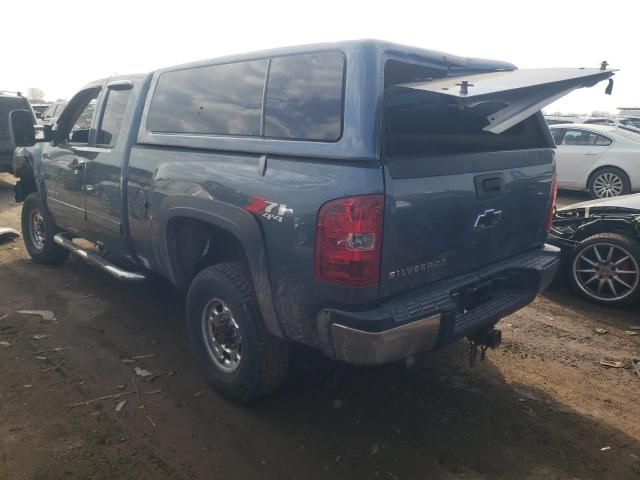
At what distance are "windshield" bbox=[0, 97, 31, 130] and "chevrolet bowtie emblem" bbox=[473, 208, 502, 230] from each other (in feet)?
36.4

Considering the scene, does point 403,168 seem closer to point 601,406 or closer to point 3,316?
point 601,406

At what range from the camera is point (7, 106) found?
1091 cm

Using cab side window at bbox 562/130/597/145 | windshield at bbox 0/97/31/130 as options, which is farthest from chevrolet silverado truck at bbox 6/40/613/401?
windshield at bbox 0/97/31/130

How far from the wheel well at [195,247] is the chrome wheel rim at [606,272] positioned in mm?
3510

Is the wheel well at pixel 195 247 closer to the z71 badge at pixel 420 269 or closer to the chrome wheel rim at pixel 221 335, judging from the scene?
the chrome wheel rim at pixel 221 335

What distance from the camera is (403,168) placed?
246 centimetres

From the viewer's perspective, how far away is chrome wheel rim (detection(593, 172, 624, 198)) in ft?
33.1

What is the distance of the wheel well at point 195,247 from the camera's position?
3.34m

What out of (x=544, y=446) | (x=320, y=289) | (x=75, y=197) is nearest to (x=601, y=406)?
(x=544, y=446)

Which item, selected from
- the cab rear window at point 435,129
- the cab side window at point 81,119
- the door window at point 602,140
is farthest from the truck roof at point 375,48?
the door window at point 602,140

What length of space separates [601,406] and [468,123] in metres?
2.01

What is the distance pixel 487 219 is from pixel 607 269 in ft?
8.52

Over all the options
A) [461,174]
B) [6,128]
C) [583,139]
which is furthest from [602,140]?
[6,128]

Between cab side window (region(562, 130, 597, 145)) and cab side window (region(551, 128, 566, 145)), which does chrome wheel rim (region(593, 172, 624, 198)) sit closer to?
cab side window (region(562, 130, 597, 145))
